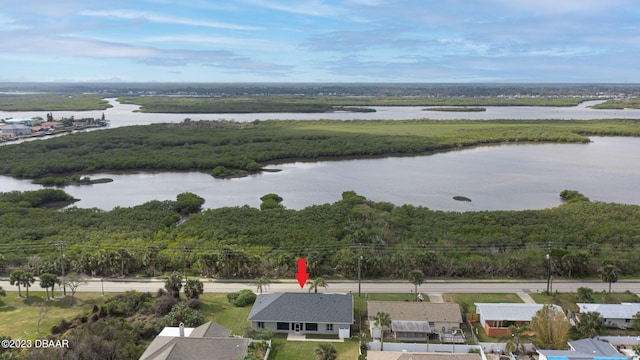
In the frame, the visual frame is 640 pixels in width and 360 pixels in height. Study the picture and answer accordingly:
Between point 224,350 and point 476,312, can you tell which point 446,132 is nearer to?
point 476,312

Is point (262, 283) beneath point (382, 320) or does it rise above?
beneath

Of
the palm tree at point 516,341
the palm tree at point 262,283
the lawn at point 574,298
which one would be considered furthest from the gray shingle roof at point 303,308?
the lawn at point 574,298

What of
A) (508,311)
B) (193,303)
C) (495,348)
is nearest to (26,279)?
(193,303)

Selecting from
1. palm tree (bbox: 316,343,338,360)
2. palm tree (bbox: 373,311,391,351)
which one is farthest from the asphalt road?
palm tree (bbox: 316,343,338,360)

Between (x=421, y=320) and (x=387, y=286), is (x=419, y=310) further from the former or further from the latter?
(x=387, y=286)

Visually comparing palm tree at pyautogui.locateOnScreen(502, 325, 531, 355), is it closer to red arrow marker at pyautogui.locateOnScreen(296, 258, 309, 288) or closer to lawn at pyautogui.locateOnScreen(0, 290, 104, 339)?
red arrow marker at pyautogui.locateOnScreen(296, 258, 309, 288)

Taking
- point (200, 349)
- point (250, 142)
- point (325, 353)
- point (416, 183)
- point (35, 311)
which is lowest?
point (35, 311)
